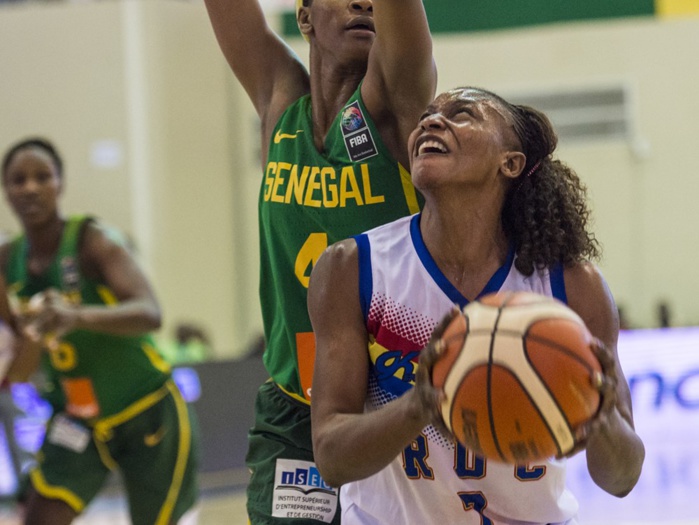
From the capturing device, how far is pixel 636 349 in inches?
368

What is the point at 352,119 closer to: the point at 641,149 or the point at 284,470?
the point at 284,470

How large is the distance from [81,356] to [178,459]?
670 millimetres

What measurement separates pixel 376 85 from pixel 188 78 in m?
12.5

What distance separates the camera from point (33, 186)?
5312mm

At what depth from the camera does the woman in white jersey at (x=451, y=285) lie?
267cm

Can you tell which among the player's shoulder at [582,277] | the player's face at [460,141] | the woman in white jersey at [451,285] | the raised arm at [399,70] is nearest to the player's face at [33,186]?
the raised arm at [399,70]

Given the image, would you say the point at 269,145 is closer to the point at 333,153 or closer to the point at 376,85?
the point at 333,153

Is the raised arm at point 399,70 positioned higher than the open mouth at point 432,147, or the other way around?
the raised arm at point 399,70

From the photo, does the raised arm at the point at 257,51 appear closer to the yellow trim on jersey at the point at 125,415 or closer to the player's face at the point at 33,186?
the player's face at the point at 33,186

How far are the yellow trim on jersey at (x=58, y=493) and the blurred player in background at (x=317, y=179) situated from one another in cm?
175

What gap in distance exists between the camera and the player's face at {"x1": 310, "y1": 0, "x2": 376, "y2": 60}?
132 inches

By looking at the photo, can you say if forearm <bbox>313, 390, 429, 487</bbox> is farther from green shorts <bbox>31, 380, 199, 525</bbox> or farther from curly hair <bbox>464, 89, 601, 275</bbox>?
green shorts <bbox>31, 380, 199, 525</bbox>

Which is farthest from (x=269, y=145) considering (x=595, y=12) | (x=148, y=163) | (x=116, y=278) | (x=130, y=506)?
(x=595, y=12)

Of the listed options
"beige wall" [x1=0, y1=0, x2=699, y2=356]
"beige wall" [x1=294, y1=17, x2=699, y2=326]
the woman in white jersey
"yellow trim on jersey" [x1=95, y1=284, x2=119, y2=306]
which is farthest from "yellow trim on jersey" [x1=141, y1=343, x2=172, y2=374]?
"beige wall" [x1=294, y1=17, x2=699, y2=326]
